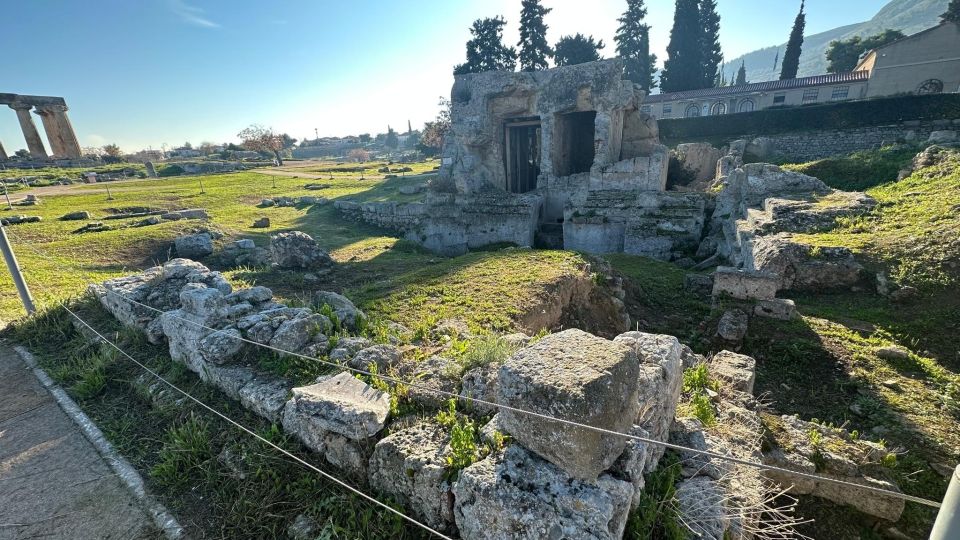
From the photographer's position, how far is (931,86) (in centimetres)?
2758

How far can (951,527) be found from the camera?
134cm

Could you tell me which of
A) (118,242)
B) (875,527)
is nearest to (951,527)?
(875,527)

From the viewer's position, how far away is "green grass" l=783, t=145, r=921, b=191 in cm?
1353

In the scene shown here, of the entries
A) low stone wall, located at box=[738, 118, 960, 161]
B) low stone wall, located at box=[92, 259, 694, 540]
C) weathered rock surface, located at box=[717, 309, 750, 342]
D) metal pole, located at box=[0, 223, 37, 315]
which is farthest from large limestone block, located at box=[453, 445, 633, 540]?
low stone wall, located at box=[738, 118, 960, 161]

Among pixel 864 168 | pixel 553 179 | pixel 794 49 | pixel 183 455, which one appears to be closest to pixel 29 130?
pixel 553 179

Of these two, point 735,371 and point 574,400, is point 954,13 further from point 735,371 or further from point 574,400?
point 574,400

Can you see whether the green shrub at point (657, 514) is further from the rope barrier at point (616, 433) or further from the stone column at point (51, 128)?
the stone column at point (51, 128)

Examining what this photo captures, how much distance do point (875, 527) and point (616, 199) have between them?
33.4 ft

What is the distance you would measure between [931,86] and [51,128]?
2510 inches

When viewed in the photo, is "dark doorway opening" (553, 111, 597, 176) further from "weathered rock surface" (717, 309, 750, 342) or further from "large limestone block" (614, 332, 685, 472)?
"large limestone block" (614, 332, 685, 472)

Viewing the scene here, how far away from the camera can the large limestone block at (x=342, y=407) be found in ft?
9.13

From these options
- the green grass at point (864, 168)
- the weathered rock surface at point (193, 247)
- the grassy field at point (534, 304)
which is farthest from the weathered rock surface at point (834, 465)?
the green grass at point (864, 168)

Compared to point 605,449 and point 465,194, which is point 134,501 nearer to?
point 605,449

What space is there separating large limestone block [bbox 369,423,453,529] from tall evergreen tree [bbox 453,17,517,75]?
39473 mm
